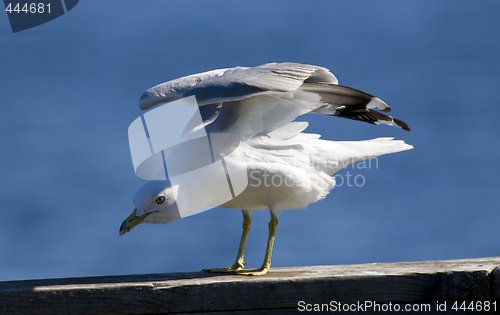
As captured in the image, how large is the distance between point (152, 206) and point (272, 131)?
916mm

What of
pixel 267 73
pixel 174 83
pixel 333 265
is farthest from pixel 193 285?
pixel 174 83

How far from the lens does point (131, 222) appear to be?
2.90 meters

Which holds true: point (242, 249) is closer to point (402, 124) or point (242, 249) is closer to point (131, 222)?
point (131, 222)

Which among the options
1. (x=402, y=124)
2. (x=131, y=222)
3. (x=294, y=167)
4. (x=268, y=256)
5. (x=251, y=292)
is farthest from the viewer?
(x=402, y=124)

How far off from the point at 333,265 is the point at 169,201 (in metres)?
0.94

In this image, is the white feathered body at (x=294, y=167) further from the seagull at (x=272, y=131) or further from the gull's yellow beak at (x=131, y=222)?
the gull's yellow beak at (x=131, y=222)

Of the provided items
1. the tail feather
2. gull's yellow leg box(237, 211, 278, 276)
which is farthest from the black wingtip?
gull's yellow leg box(237, 211, 278, 276)

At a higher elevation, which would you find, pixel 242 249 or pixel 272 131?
pixel 272 131

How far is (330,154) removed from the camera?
11.8 ft

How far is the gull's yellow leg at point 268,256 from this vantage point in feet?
9.70

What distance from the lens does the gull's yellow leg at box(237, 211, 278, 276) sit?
296cm

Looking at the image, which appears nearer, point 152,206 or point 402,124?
point 152,206

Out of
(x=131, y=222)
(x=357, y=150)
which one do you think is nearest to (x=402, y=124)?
(x=357, y=150)

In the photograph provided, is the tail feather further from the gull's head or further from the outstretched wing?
the gull's head
